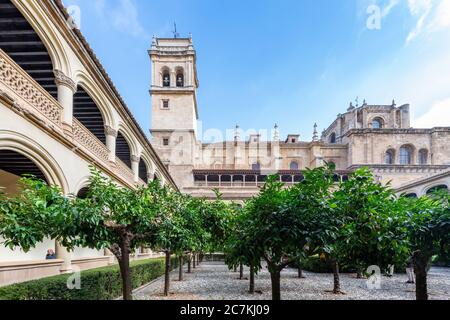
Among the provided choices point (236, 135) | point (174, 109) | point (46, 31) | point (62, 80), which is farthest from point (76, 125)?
point (236, 135)

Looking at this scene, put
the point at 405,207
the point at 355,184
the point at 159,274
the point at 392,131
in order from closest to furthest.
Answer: the point at 355,184
the point at 405,207
the point at 159,274
the point at 392,131

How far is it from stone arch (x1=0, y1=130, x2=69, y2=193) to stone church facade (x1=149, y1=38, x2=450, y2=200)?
30.7 meters

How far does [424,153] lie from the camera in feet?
164

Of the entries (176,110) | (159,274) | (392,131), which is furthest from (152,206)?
(392,131)

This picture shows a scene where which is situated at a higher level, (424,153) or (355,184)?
(424,153)

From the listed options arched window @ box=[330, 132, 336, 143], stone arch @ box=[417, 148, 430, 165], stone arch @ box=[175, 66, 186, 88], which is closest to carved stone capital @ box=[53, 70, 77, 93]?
stone arch @ box=[175, 66, 186, 88]

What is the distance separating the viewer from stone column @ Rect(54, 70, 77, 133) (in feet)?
33.6

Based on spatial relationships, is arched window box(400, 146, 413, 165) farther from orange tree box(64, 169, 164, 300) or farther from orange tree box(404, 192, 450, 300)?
orange tree box(64, 169, 164, 300)

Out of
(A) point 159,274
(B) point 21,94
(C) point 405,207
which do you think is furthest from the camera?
(A) point 159,274

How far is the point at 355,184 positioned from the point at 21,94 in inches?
357

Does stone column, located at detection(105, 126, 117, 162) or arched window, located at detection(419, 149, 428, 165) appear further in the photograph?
arched window, located at detection(419, 149, 428, 165)

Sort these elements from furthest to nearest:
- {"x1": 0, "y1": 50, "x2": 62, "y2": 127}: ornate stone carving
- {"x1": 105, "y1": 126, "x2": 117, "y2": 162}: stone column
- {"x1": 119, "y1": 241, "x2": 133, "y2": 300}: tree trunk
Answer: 1. {"x1": 105, "y1": 126, "x2": 117, "y2": 162}: stone column
2. {"x1": 0, "y1": 50, "x2": 62, "y2": 127}: ornate stone carving
3. {"x1": 119, "y1": 241, "x2": 133, "y2": 300}: tree trunk

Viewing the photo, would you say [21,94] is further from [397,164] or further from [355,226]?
[397,164]

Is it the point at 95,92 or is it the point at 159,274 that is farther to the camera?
the point at 159,274
